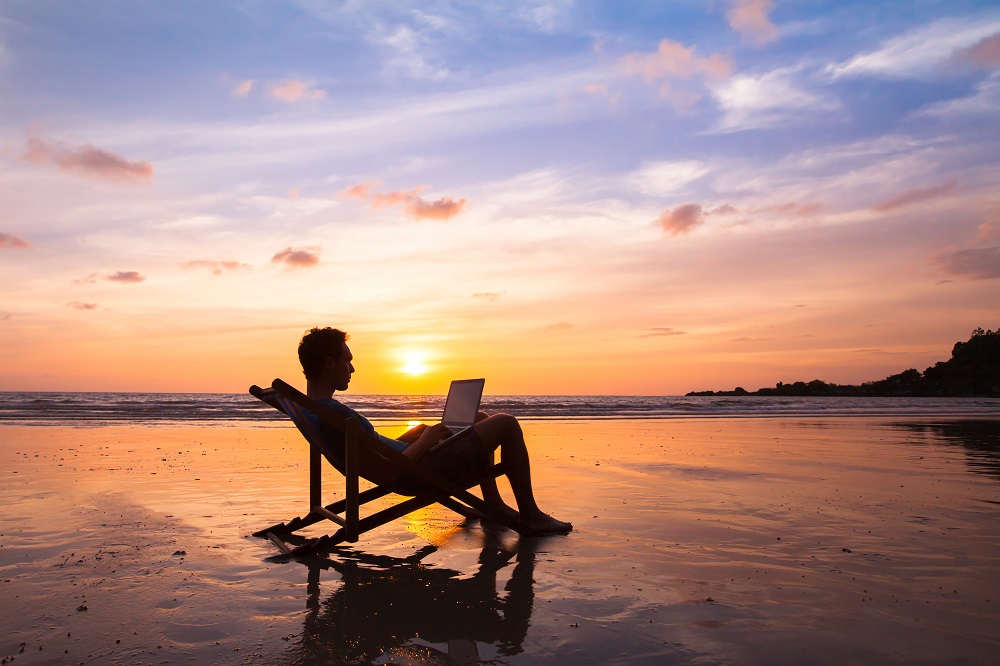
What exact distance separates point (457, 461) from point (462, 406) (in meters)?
0.54

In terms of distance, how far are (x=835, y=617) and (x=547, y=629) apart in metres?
1.47

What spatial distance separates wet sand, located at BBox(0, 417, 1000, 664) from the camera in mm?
3102

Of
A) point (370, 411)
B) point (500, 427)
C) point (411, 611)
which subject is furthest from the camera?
point (370, 411)

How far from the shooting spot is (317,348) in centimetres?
508

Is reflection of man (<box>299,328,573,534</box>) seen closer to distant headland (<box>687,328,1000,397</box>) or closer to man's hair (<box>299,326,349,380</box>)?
man's hair (<box>299,326,349,380</box>)

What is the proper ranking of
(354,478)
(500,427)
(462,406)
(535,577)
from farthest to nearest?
(462,406)
(500,427)
(354,478)
(535,577)

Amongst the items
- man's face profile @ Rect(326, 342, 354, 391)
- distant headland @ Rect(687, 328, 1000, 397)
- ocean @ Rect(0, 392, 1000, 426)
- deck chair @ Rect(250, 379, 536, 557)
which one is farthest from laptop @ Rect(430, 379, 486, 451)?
distant headland @ Rect(687, 328, 1000, 397)

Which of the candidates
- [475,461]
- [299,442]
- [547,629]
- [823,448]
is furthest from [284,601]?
[823,448]

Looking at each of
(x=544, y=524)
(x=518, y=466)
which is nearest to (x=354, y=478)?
(x=518, y=466)

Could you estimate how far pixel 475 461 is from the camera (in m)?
5.21

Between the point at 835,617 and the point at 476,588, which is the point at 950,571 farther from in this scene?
the point at 476,588

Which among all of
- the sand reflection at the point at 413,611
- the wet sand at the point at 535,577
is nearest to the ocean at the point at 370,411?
the wet sand at the point at 535,577

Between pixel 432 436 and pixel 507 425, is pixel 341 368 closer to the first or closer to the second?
pixel 432 436

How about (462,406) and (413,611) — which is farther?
(462,406)
